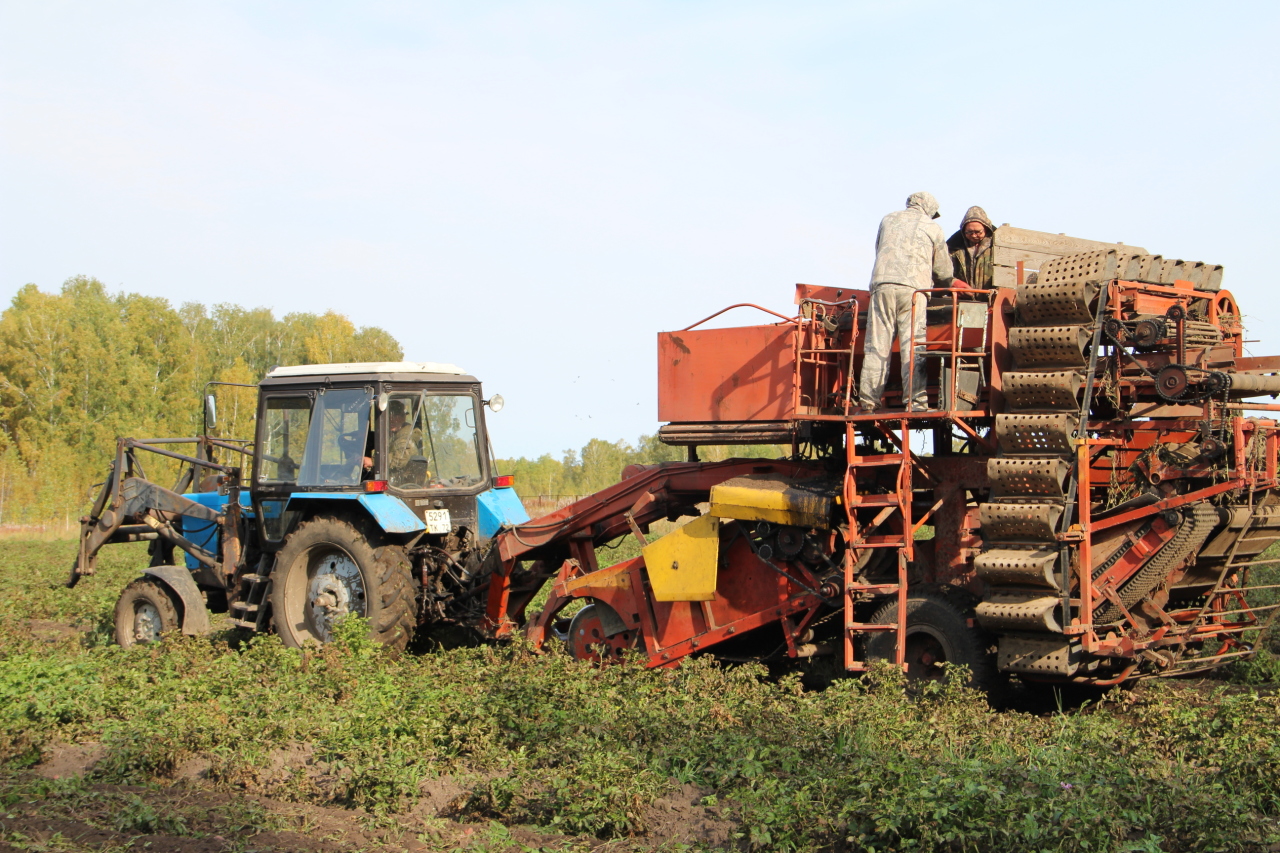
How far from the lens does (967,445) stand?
27.8ft

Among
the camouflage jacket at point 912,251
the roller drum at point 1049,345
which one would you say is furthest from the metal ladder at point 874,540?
the camouflage jacket at point 912,251

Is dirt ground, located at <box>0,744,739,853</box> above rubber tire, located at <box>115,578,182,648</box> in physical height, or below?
below

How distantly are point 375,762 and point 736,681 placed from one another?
9.41 ft

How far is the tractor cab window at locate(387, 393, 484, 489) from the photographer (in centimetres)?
1023

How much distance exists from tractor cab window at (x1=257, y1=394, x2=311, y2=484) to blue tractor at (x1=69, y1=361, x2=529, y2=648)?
0.5 inches

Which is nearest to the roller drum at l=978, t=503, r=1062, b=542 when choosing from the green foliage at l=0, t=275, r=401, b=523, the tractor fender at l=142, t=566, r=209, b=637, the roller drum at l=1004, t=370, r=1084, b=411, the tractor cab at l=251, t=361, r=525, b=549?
the roller drum at l=1004, t=370, r=1084, b=411

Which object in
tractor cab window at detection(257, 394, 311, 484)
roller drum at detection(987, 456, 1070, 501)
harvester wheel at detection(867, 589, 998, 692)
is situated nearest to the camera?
roller drum at detection(987, 456, 1070, 501)

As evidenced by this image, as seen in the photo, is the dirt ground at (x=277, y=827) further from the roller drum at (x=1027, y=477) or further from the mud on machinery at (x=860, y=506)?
the roller drum at (x=1027, y=477)

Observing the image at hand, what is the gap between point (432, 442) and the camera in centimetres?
1054

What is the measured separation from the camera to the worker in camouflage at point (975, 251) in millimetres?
8648

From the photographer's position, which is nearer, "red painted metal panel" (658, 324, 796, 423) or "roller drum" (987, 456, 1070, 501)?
"roller drum" (987, 456, 1070, 501)

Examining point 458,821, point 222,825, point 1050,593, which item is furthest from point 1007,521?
point 222,825

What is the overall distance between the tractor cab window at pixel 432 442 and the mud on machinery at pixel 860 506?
3 centimetres

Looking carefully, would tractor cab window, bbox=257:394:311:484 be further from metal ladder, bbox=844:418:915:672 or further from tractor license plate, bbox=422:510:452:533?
metal ladder, bbox=844:418:915:672
